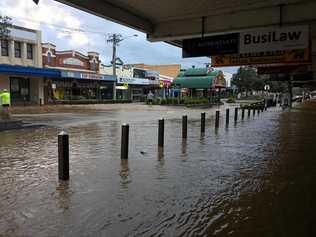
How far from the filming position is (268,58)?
12688mm

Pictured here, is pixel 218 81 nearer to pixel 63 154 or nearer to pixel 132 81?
pixel 132 81

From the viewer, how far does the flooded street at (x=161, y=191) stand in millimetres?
5027

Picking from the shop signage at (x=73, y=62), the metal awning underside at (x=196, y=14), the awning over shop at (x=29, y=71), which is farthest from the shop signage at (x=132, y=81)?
the metal awning underside at (x=196, y=14)

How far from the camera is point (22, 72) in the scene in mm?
37219

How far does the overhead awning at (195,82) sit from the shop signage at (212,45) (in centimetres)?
4456

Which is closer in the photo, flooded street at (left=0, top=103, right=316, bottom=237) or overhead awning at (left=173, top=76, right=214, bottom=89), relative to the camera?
flooded street at (left=0, top=103, right=316, bottom=237)

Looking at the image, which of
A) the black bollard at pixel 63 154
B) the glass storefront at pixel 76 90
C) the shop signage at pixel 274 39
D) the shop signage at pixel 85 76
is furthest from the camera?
the glass storefront at pixel 76 90

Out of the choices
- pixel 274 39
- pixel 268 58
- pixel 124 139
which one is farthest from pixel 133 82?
pixel 124 139

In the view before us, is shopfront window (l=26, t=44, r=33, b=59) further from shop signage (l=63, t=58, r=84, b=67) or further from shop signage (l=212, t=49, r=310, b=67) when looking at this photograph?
shop signage (l=212, t=49, r=310, b=67)

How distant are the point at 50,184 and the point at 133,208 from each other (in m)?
2.19

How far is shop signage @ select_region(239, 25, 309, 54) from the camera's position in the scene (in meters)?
11.0

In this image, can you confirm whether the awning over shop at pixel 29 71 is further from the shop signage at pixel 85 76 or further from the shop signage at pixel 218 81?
the shop signage at pixel 218 81

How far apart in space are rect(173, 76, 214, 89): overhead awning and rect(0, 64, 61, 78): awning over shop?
76.3ft

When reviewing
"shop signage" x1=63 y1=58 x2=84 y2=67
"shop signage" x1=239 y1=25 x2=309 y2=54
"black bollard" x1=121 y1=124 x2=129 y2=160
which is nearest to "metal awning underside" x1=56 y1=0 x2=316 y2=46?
"shop signage" x1=239 y1=25 x2=309 y2=54
